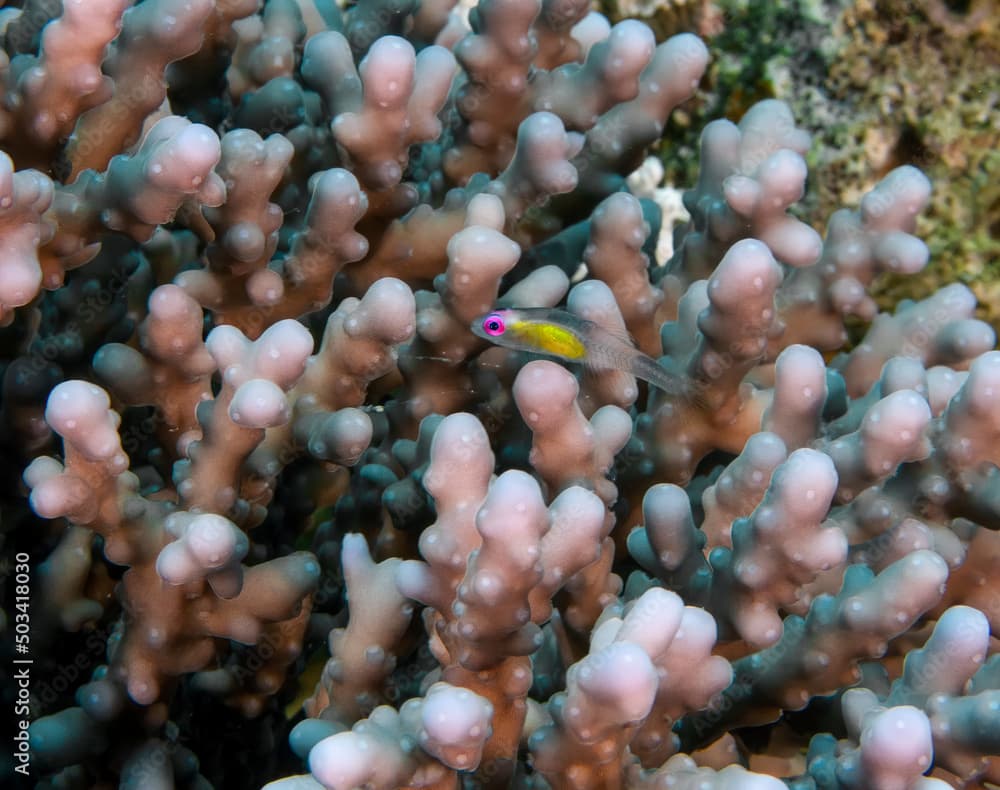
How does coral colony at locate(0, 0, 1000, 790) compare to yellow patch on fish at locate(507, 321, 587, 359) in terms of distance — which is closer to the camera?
coral colony at locate(0, 0, 1000, 790)

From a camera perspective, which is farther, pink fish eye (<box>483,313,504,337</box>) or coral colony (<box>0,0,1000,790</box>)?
pink fish eye (<box>483,313,504,337</box>)

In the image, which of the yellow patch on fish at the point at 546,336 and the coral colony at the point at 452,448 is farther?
the yellow patch on fish at the point at 546,336

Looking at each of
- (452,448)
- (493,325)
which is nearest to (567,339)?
Answer: (493,325)

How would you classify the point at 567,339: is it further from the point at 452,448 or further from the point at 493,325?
the point at 452,448
